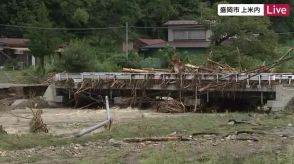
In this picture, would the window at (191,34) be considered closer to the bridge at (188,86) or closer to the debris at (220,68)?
the debris at (220,68)

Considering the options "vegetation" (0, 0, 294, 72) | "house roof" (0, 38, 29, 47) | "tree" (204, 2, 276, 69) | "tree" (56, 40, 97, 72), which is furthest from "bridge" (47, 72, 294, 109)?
"house roof" (0, 38, 29, 47)

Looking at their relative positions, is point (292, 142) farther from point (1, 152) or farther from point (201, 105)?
point (201, 105)

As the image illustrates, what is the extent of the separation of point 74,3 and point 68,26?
13.2ft

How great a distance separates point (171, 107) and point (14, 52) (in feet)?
127

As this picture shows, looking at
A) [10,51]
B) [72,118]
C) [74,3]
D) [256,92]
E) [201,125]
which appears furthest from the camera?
[74,3]

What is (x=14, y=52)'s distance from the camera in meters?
67.6

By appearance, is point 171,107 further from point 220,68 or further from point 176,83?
point 220,68

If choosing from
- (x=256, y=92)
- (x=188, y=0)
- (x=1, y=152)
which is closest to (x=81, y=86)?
(x=256, y=92)

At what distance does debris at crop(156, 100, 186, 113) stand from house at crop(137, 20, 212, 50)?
3612 cm

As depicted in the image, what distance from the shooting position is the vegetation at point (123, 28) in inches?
1884

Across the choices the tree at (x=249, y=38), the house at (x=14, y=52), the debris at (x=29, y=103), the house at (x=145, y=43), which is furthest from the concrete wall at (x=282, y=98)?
the house at (x=145, y=43)

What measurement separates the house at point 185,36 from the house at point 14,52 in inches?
588

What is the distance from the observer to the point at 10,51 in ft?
221

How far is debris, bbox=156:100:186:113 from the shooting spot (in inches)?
1293
